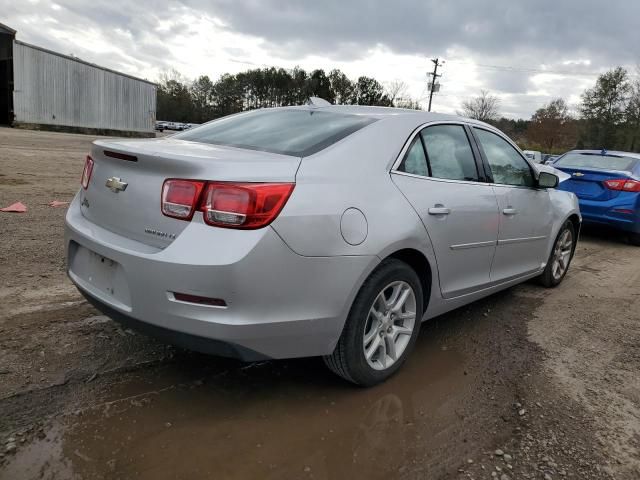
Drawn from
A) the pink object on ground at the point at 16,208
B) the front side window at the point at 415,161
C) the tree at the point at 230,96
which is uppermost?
the tree at the point at 230,96

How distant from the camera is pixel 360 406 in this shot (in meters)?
2.69

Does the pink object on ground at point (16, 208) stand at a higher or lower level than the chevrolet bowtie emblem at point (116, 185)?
lower

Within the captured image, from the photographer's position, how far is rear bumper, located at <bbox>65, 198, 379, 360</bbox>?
2.16 meters

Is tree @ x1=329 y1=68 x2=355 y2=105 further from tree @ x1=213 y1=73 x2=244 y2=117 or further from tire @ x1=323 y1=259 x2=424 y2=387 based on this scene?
tire @ x1=323 y1=259 x2=424 y2=387

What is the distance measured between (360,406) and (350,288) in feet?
2.19

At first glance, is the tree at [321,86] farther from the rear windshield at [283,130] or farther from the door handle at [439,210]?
the door handle at [439,210]

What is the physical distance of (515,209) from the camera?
12.9 feet

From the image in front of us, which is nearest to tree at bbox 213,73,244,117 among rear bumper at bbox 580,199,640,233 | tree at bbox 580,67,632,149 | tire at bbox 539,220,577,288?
tree at bbox 580,67,632,149

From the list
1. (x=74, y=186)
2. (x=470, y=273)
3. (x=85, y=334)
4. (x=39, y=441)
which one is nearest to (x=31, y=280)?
(x=85, y=334)

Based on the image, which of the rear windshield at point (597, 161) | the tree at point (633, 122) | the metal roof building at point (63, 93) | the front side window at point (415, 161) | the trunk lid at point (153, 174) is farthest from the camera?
the tree at point (633, 122)

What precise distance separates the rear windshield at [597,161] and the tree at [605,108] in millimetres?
47012

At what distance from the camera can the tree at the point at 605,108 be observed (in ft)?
162

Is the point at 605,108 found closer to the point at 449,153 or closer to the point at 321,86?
the point at 321,86

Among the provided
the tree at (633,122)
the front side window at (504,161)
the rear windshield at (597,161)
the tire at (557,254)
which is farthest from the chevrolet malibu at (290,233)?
the tree at (633,122)
